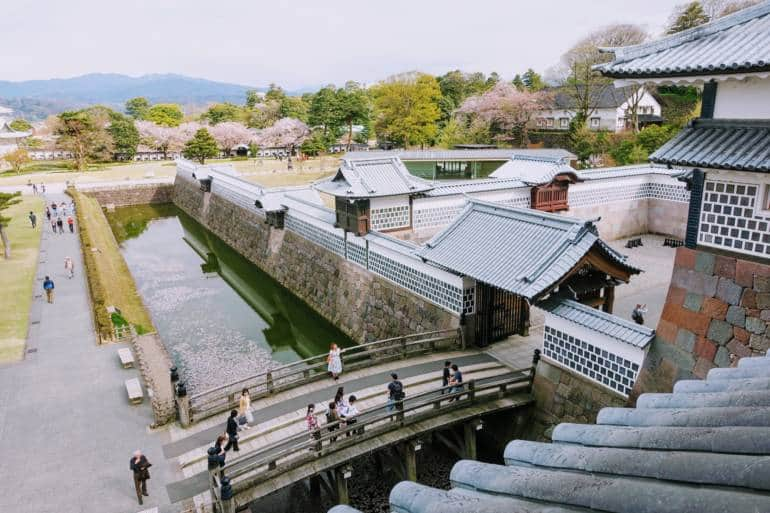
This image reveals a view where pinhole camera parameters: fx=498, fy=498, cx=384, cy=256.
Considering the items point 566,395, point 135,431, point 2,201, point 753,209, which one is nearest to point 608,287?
point 566,395

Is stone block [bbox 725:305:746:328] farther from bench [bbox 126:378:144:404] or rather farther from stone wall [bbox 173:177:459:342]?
bench [bbox 126:378:144:404]

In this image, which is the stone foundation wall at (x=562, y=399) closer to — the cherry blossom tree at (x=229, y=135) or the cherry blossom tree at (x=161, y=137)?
the cherry blossom tree at (x=229, y=135)

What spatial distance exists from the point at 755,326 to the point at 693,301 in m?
1.23

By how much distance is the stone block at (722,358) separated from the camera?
10.3 meters

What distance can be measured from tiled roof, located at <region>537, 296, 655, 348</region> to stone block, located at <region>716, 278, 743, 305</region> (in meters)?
1.77

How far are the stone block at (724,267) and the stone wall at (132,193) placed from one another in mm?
62563

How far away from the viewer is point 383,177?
2298 cm

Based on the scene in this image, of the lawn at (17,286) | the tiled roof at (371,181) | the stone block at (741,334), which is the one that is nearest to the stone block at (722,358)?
the stone block at (741,334)

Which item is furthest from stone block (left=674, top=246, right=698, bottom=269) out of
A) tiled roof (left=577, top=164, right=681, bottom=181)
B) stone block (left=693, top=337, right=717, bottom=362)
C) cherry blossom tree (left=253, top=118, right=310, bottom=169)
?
cherry blossom tree (left=253, top=118, right=310, bottom=169)

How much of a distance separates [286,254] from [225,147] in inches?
2365

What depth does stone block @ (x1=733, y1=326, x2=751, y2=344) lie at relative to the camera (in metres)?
10.1

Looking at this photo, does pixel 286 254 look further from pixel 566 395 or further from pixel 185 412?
pixel 566 395

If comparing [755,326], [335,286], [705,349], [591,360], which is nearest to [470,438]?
[591,360]

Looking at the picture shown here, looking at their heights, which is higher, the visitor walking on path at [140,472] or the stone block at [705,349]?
the stone block at [705,349]
